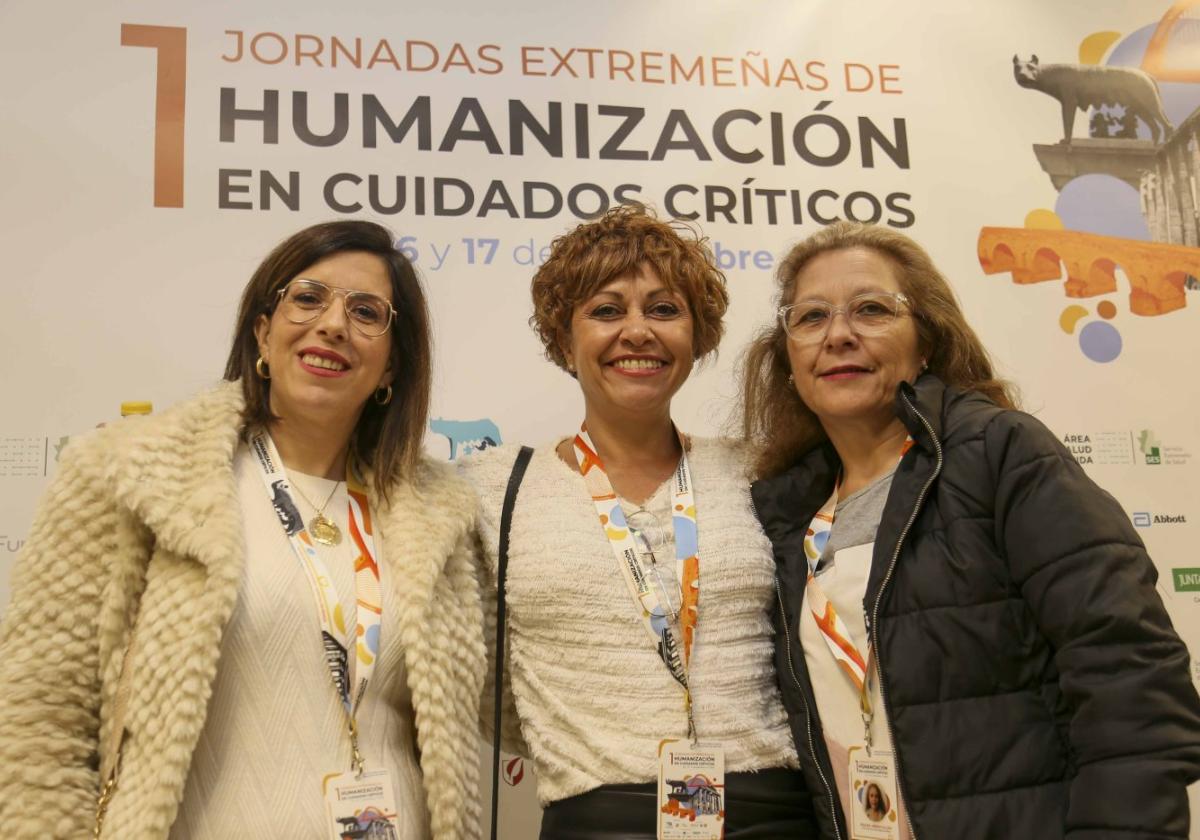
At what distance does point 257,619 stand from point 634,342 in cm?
99

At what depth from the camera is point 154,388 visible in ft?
8.93

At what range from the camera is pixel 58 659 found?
1.54 meters

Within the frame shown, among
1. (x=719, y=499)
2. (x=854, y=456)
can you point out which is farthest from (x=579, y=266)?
(x=854, y=456)

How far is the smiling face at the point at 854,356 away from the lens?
1913 mm

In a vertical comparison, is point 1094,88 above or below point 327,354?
above

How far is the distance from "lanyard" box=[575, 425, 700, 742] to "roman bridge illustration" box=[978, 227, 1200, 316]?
5.94 ft

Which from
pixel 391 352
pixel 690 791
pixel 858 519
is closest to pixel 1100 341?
pixel 858 519

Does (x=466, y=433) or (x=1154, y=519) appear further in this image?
(x=1154, y=519)

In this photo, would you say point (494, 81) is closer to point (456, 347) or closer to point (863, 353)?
point (456, 347)

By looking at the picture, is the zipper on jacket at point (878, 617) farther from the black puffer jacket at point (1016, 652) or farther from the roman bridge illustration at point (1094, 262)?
the roman bridge illustration at point (1094, 262)

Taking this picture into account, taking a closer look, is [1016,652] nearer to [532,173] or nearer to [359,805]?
[359,805]

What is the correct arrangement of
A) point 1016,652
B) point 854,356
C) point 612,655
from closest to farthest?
1. point 1016,652
2. point 612,655
3. point 854,356

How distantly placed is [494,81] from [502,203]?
446 mm

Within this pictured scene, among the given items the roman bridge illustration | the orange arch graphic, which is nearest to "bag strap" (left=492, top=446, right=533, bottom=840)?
the roman bridge illustration
